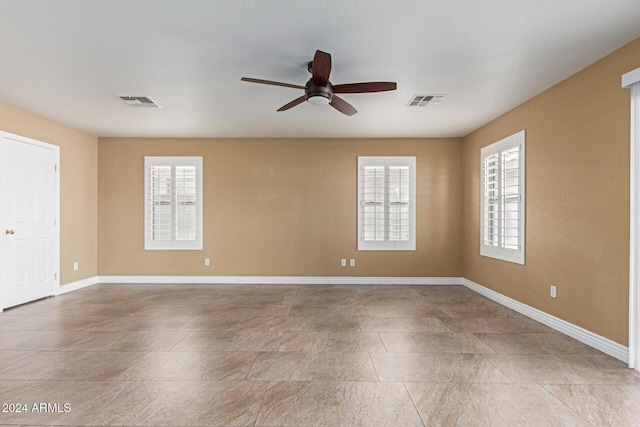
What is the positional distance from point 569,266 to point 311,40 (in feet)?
11.7

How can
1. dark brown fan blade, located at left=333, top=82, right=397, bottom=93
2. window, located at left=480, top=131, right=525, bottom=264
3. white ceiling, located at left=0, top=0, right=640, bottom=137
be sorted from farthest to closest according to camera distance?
window, located at left=480, top=131, right=525, bottom=264, dark brown fan blade, located at left=333, top=82, right=397, bottom=93, white ceiling, located at left=0, top=0, right=640, bottom=137

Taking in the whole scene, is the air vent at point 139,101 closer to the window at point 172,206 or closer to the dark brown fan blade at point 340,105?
the window at point 172,206

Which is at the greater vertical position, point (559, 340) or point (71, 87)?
point (71, 87)

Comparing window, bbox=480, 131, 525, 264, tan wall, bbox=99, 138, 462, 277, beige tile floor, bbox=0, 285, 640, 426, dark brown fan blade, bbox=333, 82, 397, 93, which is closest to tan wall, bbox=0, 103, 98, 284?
tan wall, bbox=99, 138, 462, 277

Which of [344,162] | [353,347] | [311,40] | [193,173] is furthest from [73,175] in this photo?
[353,347]

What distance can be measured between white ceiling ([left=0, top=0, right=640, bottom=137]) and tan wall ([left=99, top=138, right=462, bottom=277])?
5.38ft

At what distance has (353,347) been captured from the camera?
331cm

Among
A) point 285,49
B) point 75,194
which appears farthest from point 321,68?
point 75,194

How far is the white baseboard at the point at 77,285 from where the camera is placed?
563 cm

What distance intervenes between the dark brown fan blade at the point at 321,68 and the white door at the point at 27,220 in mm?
4480

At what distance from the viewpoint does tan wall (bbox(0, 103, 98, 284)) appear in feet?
17.7

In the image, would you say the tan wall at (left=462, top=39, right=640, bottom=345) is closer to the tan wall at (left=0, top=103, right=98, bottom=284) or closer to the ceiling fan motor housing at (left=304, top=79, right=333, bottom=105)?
the ceiling fan motor housing at (left=304, top=79, right=333, bottom=105)

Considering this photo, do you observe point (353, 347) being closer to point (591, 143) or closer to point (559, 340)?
point (559, 340)

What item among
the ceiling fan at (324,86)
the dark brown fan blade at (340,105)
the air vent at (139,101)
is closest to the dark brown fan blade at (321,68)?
the ceiling fan at (324,86)
